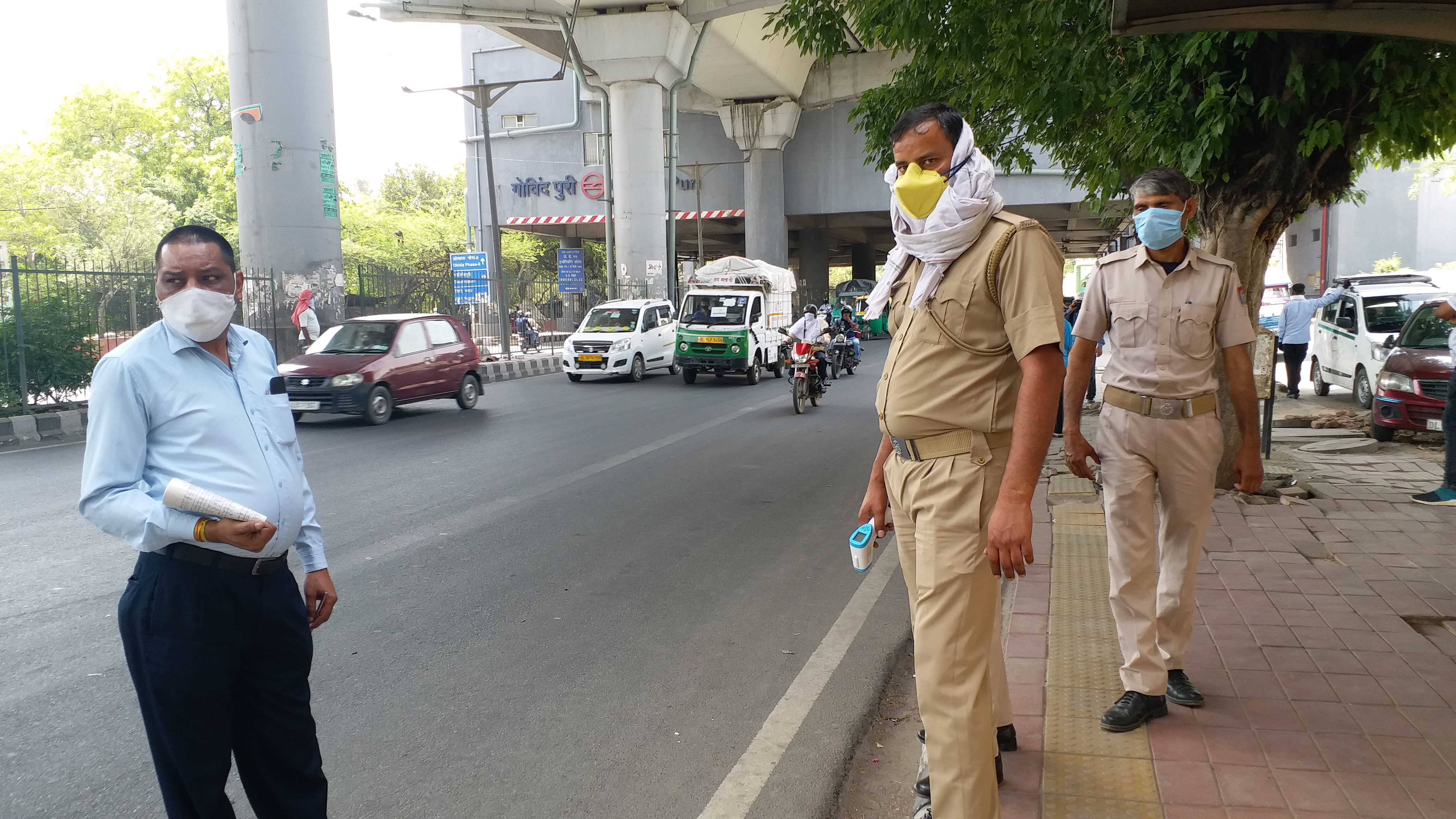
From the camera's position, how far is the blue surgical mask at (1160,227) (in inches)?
152

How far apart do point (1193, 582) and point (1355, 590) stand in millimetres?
2285

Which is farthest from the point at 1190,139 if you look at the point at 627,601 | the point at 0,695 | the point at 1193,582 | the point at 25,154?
the point at 25,154

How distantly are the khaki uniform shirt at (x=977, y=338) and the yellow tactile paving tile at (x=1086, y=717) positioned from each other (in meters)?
1.33

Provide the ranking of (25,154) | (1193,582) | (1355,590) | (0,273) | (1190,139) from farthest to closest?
1. (25,154)
2. (0,273)
3. (1190,139)
4. (1355,590)
5. (1193,582)

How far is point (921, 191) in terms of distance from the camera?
2.67 m

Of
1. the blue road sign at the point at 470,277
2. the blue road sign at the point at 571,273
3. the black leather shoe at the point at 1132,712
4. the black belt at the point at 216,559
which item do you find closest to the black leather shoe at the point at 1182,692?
the black leather shoe at the point at 1132,712

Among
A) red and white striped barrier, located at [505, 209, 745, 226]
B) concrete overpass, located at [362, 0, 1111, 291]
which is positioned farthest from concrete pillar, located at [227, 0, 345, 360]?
red and white striped barrier, located at [505, 209, 745, 226]

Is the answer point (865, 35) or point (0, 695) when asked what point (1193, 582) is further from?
point (865, 35)

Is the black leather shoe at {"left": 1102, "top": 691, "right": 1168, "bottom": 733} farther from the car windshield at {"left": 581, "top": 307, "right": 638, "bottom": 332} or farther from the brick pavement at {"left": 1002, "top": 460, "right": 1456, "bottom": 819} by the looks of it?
the car windshield at {"left": 581, "top": 307, "right": 638, "bottom": 332}

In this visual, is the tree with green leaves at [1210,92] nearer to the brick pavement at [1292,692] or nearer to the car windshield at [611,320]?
the brick pavement at [1292,692]

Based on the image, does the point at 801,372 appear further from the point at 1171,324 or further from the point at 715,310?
the point at 1171,324

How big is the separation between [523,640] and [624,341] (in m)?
16.7

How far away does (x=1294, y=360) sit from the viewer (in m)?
15.5

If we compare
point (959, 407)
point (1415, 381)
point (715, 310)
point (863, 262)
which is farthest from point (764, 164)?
point (959, 407)
